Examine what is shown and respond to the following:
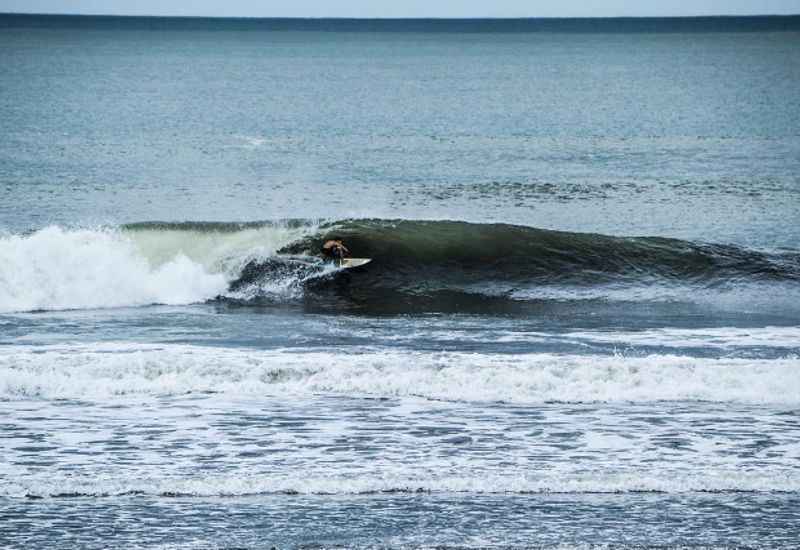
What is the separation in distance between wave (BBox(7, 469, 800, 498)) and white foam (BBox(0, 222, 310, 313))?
10744 mm

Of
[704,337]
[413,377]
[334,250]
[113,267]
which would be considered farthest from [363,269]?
[413,377]

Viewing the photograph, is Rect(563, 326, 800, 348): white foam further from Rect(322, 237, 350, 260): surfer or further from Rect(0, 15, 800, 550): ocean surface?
Rect(322, 237, 350, 260): surfer

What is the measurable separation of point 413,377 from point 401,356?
1.34m

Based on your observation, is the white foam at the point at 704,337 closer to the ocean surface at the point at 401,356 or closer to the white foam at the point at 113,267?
the ocean surface at the point at 401,356

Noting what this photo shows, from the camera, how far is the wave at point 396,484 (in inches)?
427

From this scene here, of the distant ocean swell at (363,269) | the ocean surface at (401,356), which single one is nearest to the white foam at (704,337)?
the ocean surface at (401,356)

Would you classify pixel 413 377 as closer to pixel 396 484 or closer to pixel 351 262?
pixel 396 484

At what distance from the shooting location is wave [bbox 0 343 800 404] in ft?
47.6

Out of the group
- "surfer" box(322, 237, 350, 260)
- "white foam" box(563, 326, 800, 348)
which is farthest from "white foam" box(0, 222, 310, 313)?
"white foam" box(563, 326, 800, 348)

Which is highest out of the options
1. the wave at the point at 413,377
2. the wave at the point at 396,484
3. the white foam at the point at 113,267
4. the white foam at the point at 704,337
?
the wave at the point at 396,484

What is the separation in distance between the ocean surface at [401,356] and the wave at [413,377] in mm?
46

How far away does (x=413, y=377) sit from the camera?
15.0 meters

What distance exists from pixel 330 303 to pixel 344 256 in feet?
→ 8.23

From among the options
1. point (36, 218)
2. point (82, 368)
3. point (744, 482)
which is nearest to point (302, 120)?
point (36, 218)
